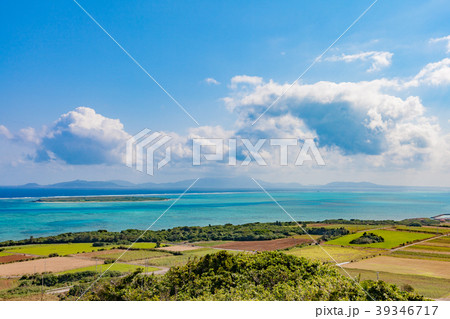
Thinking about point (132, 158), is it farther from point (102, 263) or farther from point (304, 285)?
point (304, 285)

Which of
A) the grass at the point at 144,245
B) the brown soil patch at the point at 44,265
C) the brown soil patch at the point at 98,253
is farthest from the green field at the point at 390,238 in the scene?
the brown soil patch at the point at 44,265

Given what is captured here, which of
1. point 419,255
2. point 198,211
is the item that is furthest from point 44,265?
point 419,255

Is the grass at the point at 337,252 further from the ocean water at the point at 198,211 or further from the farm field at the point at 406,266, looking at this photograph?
the ocean water at the point at 198,211

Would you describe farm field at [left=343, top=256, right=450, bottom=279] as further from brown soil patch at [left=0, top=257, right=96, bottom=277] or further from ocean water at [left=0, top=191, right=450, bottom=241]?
brown soil patch at [left=0, top=257, right=96, bottom=277]

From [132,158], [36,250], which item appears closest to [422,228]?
[132,158]

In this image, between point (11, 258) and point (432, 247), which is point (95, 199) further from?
point (432, 247)

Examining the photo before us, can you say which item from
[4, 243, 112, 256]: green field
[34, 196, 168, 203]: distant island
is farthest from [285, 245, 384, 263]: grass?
[34, 196, 168, 203]: distant island
